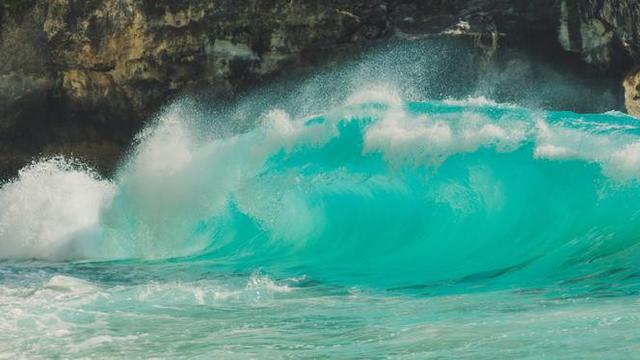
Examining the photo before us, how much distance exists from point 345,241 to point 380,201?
897 millimetres

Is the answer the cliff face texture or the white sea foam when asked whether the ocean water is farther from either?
the cliff face texture

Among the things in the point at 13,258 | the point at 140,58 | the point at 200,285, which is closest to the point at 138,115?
the point at 140,58

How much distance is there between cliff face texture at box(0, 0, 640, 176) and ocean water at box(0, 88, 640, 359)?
1410 mm

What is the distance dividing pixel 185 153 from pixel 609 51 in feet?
28.8

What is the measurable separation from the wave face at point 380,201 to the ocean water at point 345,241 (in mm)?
29

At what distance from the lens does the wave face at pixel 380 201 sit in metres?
8.85

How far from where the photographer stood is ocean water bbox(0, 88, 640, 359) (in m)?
5.61

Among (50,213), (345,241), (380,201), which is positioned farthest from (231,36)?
(345,241)

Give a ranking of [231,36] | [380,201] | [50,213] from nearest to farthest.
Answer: [380,201], [50,213], [231,36]

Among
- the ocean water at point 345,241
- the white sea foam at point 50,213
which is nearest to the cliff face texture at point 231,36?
the ocean water at point 345,241

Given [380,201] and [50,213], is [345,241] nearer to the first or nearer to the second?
[380,201]

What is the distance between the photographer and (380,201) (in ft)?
37.1

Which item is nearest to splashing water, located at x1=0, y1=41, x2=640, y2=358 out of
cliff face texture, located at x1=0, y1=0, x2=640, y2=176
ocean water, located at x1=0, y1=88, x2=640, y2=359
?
ocean water, located at x1=0, y1=88, x2=640, y2=359

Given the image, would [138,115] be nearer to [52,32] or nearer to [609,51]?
[52,32]
